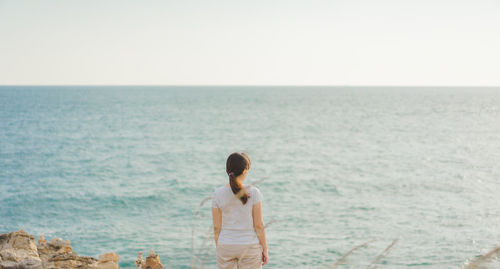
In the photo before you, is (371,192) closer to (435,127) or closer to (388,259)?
(388,259)

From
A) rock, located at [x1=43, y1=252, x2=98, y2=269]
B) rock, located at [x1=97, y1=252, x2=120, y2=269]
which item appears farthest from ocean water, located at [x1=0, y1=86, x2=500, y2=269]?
rock, located at [x1=43, y1=252, x2=98, y2=269]

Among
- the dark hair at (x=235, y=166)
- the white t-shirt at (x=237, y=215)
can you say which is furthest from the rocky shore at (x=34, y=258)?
the dark hair at (x=235, y=166)

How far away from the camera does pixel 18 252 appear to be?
5613 mm

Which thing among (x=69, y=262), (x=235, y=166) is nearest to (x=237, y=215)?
(x=235, y=166)

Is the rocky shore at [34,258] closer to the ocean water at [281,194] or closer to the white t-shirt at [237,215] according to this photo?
the ocean water at [281,194]

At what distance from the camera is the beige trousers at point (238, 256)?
3525mm

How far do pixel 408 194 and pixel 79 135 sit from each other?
118 ft

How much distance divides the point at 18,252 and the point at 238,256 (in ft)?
12.6

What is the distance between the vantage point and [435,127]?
54.4 m

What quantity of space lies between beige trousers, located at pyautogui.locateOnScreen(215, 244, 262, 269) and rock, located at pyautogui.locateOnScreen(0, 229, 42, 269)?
298 centimetres

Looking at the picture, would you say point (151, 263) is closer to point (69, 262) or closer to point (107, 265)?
point (107, 265)

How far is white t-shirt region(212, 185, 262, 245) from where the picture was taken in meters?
3.50

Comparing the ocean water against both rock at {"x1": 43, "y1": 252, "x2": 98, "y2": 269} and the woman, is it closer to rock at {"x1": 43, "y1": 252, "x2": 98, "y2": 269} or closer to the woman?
the woman

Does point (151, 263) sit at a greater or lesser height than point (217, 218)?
lesser
